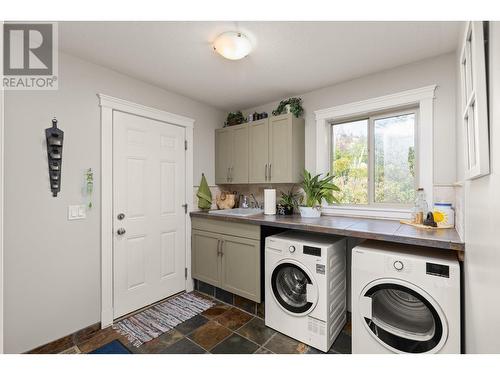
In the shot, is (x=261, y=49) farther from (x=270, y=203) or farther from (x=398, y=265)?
(x=398, y=265)

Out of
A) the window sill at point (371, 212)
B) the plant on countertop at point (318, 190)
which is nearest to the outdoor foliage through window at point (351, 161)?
the window sill at point (371, 212)

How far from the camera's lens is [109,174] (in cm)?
213

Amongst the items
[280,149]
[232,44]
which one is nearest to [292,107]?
[280,149]

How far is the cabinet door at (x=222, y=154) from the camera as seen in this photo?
3.10 meters

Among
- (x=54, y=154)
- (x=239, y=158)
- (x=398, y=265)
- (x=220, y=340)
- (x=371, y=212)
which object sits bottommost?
(x=220, y=340)

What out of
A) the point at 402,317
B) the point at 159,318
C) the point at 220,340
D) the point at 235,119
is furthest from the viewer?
the point at 235,119

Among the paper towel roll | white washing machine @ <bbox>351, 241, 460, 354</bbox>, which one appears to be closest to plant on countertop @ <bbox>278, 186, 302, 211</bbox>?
the paper towel roll

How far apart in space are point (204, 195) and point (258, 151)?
0.87 metres

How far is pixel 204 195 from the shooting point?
2926 millimetres

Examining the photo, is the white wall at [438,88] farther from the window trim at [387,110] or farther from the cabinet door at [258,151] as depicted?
the cabinet door at [258,151]

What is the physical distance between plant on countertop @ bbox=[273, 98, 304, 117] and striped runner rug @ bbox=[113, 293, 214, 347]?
231 centimetres

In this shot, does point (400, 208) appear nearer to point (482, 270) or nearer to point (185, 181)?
point (482, 270)

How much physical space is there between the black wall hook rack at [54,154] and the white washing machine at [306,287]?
1762mm

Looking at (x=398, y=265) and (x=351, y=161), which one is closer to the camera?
(x=398, y=265)
